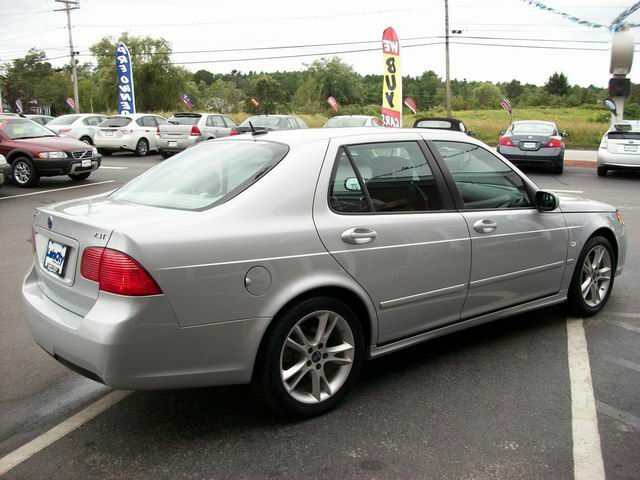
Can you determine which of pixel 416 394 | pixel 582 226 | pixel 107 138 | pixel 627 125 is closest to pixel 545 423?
pixel 416 394

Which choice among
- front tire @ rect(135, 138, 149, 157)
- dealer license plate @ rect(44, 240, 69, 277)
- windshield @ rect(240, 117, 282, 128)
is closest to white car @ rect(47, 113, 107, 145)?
front tire @ rect(135, 138, 149, 157)

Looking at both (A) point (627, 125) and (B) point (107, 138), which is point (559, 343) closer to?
(A) point (627, 125)

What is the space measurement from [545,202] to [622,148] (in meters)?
12.9

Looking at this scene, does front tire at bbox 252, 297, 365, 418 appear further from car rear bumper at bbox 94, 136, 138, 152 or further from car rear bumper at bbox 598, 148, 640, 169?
car rear bumper at bbox 94, 136, 138, 152

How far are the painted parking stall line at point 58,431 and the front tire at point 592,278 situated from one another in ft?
11.1

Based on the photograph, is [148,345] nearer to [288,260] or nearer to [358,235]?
[288,260]

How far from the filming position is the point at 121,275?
258cm

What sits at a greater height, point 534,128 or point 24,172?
point 534,128

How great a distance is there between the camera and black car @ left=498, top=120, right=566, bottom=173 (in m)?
16.1

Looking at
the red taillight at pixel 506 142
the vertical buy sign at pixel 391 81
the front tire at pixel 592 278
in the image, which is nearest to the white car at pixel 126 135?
the vertical buy sign at pixel 391 81

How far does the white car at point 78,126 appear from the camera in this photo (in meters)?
21.7

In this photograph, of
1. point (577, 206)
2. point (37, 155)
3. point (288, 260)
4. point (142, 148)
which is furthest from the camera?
point (142, 148)

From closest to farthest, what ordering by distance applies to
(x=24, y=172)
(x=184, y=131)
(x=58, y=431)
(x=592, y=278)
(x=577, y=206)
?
(x=58, y=431), (x=577, y=206), (x=592, y=278), (x=24, y=172), (x=184, y=131)

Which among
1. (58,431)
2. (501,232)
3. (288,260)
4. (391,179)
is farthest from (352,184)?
(58,431)
